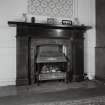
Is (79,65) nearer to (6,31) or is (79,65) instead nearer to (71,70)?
(71,70)

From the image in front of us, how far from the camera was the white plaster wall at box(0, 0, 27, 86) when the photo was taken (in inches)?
134

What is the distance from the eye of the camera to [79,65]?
3.84 meters

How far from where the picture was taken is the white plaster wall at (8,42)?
341 centimetres

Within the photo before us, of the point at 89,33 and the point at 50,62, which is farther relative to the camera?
the point at 89,33

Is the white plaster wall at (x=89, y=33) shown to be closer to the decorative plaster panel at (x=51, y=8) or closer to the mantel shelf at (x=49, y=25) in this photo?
the decorative plaster panel at (x=51, y=8)

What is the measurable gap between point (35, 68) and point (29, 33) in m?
0.96

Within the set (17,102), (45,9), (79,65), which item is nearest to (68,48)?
(79,65)

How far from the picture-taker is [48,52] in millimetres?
3736

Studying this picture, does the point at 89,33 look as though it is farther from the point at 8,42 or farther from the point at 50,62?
the point at 8,42

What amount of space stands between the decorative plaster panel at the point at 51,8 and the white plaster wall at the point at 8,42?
38cm

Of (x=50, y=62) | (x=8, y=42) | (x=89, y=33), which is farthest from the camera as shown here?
(x=89, y=33)

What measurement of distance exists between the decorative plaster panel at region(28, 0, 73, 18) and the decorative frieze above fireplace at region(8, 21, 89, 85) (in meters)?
0.49

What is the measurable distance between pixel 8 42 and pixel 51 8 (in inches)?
61.5

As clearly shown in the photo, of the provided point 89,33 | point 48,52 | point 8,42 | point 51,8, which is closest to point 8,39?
point 8,42
